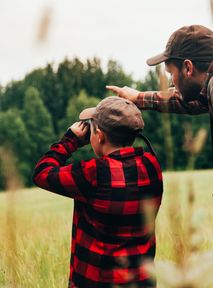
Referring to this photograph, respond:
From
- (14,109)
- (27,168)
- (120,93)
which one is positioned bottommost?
(27,168)

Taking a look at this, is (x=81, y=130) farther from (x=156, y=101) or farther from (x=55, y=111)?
(x=55, y=111)

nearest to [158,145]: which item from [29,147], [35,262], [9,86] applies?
[29,147]

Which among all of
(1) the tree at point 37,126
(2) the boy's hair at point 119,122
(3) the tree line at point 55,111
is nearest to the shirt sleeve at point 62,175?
(2) the boy's hair at point 119,122

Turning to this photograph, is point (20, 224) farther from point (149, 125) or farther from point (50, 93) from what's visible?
point (50, 93)

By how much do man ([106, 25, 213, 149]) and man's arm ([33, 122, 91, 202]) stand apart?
1.15 ft

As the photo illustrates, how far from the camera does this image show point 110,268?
5.65 feet

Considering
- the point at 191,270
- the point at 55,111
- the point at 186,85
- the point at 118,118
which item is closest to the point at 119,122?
the point at 118,118

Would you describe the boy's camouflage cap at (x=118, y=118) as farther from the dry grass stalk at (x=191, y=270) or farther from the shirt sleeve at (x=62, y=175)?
the dry grass stalk at (x=191, y=270)

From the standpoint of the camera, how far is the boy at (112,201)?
5.64 ft

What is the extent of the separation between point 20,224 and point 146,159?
83 cm

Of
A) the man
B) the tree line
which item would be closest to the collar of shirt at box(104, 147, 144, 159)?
the man

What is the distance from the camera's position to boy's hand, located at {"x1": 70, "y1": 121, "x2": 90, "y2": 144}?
1993 mm

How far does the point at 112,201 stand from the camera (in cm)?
173

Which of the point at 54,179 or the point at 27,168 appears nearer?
the point at 54,179
